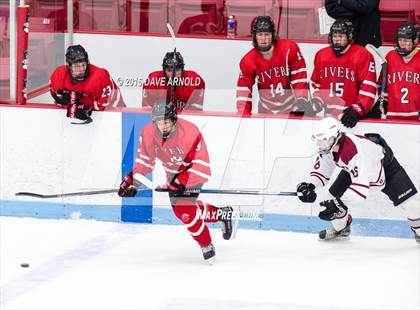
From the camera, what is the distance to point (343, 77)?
6797 millimetres

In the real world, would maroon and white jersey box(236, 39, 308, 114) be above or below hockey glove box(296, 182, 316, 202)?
above

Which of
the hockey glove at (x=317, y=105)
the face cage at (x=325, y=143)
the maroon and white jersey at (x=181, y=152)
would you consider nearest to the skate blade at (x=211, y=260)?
the maroon and white jersey at (x=181, y=152)

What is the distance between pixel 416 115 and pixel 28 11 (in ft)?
7.76

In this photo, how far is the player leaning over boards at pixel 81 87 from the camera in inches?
273

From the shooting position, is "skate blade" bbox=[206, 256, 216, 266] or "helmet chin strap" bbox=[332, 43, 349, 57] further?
"helmet chin strap" bbox=[332, 43, 349, 57]

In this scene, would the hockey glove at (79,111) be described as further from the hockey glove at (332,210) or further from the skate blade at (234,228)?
the hockey glove at (332,210)

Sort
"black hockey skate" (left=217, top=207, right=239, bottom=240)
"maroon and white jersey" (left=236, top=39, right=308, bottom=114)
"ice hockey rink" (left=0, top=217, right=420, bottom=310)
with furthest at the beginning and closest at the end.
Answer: "maroon and white jersey" (left=236, top=39, right=308, bottom=114) < "black hockey skate" (left=217, top=207, right=239, bottom=240) < "ice hockey rink" (left=0, top=217, right=420, bottom=310)

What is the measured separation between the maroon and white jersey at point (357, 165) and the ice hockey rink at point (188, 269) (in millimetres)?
382

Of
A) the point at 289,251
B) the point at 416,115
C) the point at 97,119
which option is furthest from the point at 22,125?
the point at 416,115

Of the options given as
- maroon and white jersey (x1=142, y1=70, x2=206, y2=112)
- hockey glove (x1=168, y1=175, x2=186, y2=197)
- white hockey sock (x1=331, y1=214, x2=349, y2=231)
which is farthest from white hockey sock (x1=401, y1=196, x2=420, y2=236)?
maroon and white jersey (x1=142, y1=70, x2=206, y2=112)

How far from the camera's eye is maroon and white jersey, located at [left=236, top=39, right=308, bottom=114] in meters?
6.91

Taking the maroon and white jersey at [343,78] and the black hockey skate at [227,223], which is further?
the maroon and white jersey at [343,78]

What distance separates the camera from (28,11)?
7211 mm

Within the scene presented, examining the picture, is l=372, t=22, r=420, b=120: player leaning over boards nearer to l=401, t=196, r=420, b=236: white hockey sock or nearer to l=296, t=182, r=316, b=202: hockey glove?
l=401, t=196, r=420, b=236: white hockey sock
